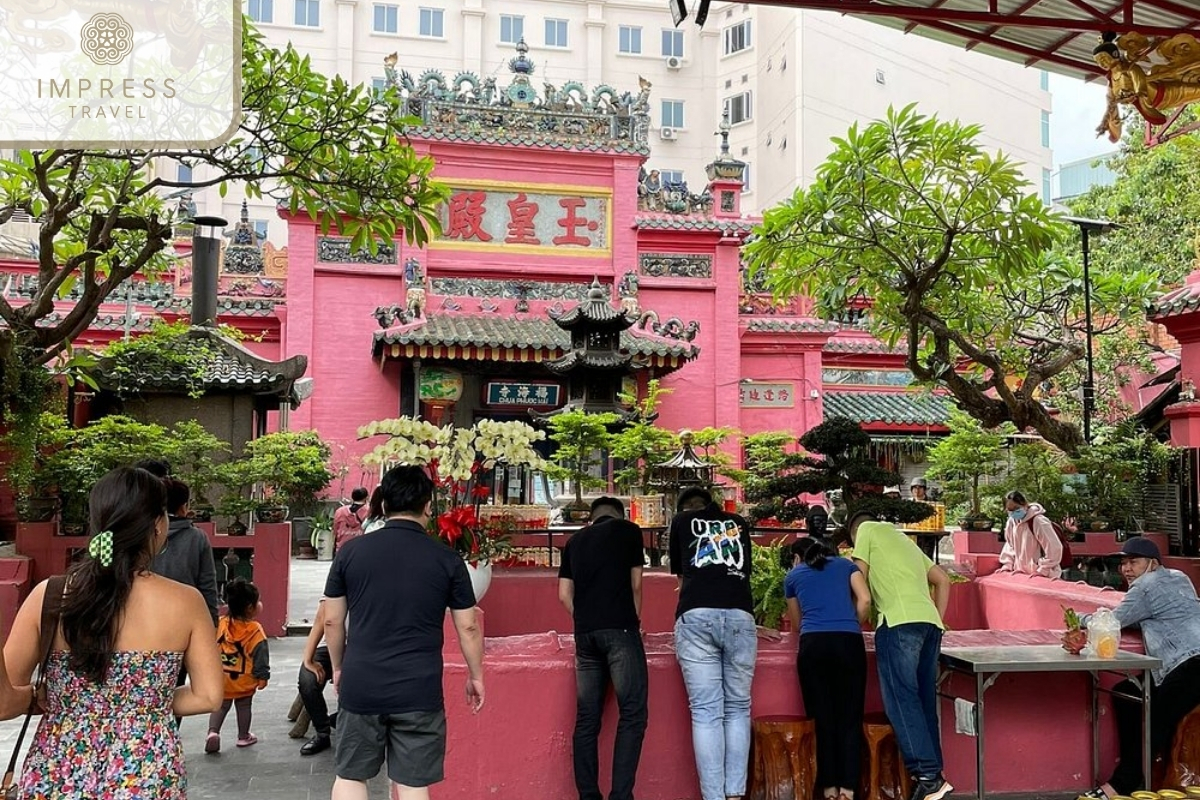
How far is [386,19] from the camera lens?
3058 centimetres

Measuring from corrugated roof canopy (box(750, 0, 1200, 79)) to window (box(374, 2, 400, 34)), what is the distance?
86.5ft

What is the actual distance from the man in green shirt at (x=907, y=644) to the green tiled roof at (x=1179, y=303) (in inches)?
229

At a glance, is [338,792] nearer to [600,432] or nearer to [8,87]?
[8,87]

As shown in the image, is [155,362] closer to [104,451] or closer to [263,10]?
[104,451]

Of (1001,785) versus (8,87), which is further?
(1001,785)

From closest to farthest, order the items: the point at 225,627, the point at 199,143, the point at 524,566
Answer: the point at 199,143 → the point at 225,627 → the point at 524,566

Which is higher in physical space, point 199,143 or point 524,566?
point 199,143

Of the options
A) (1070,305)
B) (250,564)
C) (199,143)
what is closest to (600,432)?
(250,564)

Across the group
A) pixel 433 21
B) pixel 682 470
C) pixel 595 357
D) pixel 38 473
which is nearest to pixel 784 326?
pixel 595 357

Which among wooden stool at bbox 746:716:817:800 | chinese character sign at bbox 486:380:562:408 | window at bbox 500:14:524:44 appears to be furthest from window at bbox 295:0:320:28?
wooden stool at bbox 746:716:817:800

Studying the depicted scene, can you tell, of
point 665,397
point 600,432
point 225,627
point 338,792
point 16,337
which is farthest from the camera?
point 665,397

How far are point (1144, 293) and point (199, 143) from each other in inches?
454

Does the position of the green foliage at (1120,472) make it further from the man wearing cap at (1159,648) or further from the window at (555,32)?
the window at (555,32)

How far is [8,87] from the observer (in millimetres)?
2537
